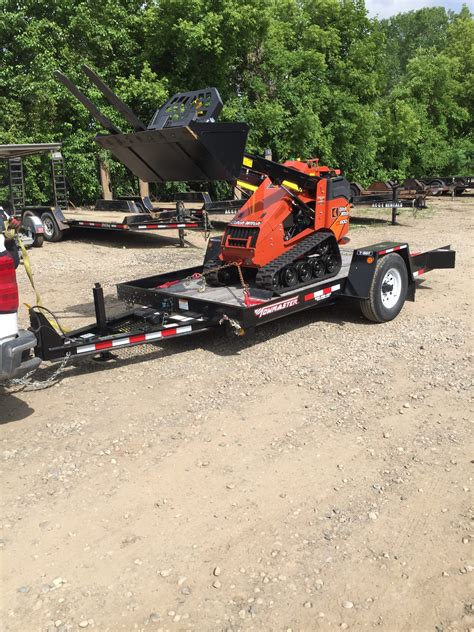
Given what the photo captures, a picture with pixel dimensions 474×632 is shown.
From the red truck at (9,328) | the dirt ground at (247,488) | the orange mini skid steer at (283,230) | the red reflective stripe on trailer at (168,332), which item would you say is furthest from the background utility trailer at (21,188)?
the red truck at (9,328)

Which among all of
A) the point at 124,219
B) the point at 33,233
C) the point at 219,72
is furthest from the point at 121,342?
the point at 219,72

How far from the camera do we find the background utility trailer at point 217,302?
5512mm

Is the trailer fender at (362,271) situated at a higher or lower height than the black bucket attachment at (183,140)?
lower

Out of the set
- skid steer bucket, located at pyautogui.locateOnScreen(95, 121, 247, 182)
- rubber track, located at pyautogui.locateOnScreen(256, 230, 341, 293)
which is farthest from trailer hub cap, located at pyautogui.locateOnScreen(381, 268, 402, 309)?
skid steer bucket, located at pyautogui.locateOnScreen(95, 121, 247, 182)

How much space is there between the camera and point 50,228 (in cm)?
1509

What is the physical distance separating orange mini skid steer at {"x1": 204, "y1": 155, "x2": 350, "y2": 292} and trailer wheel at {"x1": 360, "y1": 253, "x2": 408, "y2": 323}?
619 millimetres

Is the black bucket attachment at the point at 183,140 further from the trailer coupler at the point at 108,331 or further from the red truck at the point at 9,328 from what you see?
the red truck at the point at 9,328

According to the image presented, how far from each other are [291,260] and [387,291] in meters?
1.45

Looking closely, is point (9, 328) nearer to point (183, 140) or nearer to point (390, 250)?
point (183, 140)

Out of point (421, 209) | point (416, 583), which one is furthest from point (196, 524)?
point (421, 209)

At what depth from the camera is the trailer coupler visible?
5078 mm

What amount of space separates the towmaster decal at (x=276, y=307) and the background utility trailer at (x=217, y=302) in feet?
0.04

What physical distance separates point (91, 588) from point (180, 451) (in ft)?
4.76

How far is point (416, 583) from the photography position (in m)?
3.03
